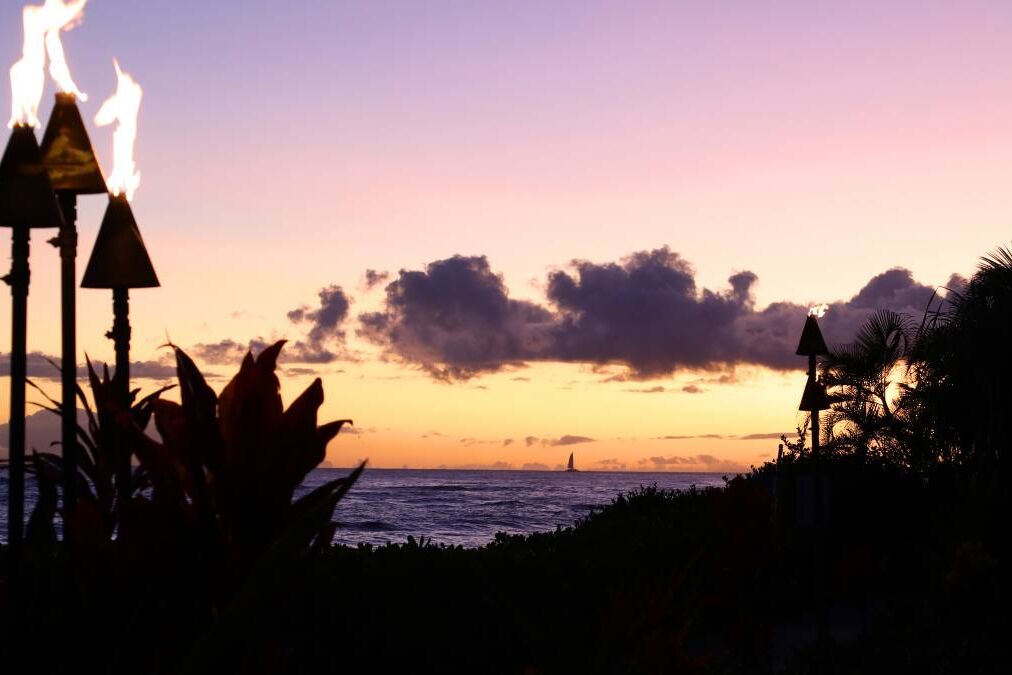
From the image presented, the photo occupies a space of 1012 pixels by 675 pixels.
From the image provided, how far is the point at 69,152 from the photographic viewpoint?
265 inches

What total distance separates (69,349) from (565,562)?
18.4 feet

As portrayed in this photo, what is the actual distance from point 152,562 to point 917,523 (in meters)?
13.8

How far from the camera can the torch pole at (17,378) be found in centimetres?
586

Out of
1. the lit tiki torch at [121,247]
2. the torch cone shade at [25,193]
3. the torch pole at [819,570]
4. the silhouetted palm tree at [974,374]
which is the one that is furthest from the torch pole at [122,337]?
the silhouetted palm tree at [974,374]

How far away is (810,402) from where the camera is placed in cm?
2006

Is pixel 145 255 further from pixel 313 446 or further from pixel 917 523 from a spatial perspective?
pixel 917 523

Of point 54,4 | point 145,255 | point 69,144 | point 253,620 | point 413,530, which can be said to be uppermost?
point 54,4

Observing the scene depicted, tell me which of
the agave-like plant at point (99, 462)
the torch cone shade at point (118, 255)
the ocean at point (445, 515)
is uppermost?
the torch cone shade at point (118, 255)

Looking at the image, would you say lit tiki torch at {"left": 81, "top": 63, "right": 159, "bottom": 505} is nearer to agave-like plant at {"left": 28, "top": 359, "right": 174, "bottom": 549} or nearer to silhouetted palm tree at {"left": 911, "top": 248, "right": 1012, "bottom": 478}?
agave-like plant at {"left": 28, "top": 359, "right": 174, "bottom": 549}

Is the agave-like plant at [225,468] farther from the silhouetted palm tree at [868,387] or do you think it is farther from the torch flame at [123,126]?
the silhouetted palm tree at [868,387]

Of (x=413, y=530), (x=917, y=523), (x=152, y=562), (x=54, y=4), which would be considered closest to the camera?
(x=152, y=562)

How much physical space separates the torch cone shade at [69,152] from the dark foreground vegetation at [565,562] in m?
1.41

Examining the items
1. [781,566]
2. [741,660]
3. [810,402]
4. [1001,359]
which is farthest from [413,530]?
[741,660]

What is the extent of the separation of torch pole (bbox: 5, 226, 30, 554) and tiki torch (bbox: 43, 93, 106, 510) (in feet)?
0.99
